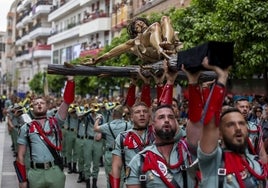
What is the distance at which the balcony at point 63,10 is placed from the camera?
2013 inches

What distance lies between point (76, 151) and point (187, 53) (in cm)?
964

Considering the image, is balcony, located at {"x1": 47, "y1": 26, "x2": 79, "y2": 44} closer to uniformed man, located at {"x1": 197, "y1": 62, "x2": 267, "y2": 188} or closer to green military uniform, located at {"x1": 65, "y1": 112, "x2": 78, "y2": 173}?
green military uniform, located at {"x1": 65, "y1": 112, "x2": 78, "y2": 173}

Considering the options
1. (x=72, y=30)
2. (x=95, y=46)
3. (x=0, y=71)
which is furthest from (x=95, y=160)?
(x=0, y=71)

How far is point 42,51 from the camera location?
64000mm

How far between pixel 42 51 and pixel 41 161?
57.8 metres

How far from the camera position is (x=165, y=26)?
624 centimetres

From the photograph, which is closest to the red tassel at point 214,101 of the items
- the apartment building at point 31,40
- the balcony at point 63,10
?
the balcony at point 63,10

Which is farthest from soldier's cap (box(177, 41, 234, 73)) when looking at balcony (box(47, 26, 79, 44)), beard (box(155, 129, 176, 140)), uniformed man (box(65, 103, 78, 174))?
balcony (box(47, 26, 79, 44))

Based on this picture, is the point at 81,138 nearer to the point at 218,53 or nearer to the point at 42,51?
the point at 218,53

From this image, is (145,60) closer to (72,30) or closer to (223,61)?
(223,61)

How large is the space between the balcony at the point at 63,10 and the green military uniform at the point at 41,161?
43.3m

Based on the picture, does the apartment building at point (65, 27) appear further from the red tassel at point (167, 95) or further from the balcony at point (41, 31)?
the red tassel at point (167, 95)

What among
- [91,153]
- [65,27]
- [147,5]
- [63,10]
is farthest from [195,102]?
[65,27]

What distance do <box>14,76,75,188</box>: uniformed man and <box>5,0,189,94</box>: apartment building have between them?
20.8 metres
